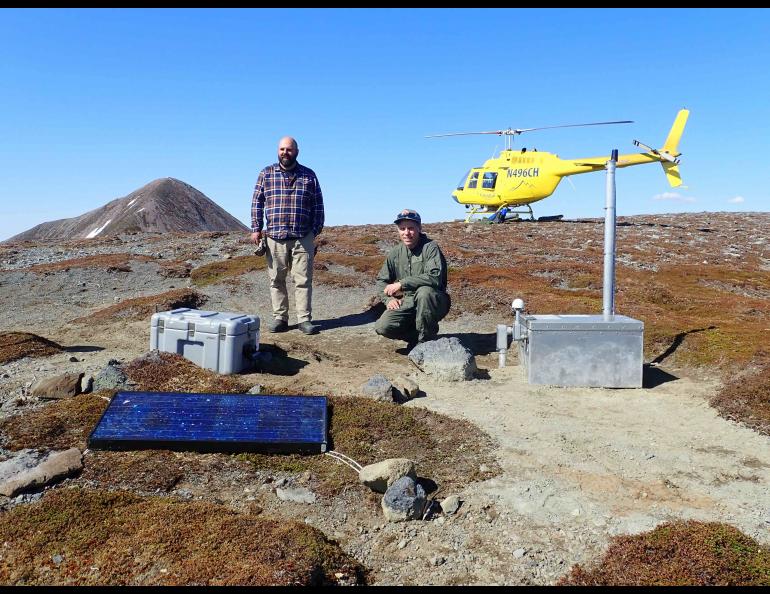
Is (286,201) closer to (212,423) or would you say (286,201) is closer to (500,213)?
(212,423)

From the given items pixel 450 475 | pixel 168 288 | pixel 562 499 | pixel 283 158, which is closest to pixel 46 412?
pixel 450 475

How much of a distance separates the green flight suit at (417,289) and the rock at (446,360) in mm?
767

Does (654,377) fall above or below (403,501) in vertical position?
above

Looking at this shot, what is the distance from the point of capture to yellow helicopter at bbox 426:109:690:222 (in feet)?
137

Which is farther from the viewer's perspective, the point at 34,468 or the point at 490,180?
the point at 490,180

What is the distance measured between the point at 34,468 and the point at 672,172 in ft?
151

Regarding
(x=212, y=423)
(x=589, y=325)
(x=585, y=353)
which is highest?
(x=589, y=325)

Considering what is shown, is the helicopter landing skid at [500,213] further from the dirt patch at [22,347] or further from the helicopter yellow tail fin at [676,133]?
the dirt patch at [22,347]

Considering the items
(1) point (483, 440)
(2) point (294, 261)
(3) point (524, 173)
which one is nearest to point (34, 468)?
(1) point (483, 440)

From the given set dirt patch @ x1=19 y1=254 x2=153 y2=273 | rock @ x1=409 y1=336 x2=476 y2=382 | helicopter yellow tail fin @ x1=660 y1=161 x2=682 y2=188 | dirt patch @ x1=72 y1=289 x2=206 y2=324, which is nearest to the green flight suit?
rock @ x1=409 y1=336 x2=476 y2=382

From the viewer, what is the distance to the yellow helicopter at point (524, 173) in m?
41.8

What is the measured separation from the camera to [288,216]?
34.3 ft

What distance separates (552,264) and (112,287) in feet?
47.2

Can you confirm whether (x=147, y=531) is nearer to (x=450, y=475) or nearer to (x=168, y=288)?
(x=450, y=475)
